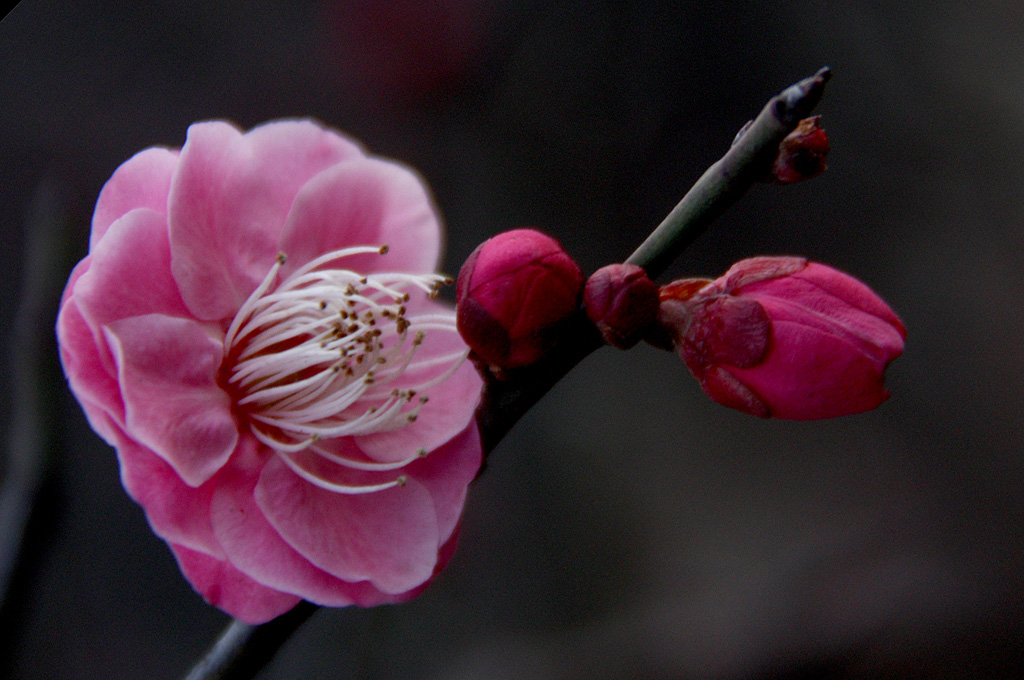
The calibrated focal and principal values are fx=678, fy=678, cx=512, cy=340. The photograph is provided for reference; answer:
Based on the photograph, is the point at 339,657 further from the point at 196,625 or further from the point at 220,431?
the point at 220,431

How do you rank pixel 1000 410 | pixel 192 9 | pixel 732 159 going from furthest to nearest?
pixel 1000 410
pixel 192 9
pixel 732 159

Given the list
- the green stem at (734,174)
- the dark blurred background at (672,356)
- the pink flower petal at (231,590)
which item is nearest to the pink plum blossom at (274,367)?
the pink flower petal at (231,590)

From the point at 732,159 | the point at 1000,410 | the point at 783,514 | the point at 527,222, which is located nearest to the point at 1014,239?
the point at 1000,410

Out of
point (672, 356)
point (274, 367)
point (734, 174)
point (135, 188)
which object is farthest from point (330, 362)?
point (672, 356)

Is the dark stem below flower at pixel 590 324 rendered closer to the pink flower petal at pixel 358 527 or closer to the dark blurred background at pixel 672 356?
the pink flower petal at pixel 358 527

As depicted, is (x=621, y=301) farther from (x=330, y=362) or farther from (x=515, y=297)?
(x=330, y=362)
